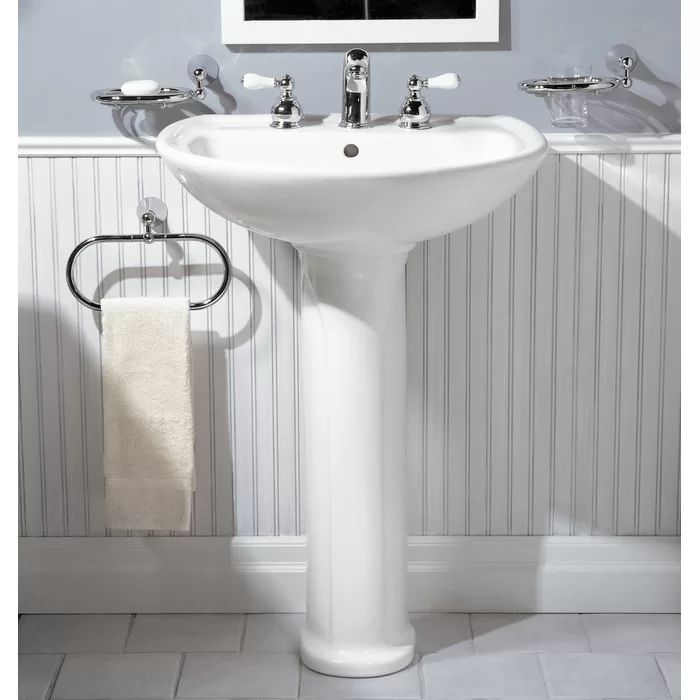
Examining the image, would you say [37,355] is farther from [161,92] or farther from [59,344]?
[161,92]

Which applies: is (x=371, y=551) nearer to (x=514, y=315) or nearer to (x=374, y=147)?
(x=514, y=315)

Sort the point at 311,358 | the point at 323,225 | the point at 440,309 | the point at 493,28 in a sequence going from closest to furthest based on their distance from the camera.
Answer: the point at 323,225 < the point at 311,358 < the point at 493,28 < the point at 440,309

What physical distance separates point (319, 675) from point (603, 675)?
1.65ft

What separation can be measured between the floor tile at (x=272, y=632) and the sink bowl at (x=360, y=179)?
0.81 m

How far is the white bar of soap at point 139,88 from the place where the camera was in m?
1.72

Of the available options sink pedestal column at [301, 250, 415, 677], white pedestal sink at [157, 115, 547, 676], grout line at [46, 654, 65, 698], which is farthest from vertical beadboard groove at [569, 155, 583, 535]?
grout line at [46, 654, 65, 698]

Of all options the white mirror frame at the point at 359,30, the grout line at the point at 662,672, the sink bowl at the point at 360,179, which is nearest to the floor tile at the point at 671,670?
the grout line at the point at 662,672

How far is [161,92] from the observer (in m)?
1.76

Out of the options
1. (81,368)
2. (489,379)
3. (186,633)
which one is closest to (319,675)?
(186,633)

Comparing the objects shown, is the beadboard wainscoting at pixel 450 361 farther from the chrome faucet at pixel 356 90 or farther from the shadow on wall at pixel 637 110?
the chrome faucet at pixel 356 90

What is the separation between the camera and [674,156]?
1880 mm
